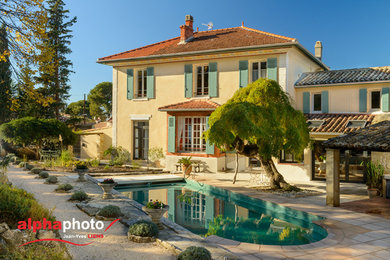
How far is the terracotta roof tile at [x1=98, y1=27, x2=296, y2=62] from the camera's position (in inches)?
668

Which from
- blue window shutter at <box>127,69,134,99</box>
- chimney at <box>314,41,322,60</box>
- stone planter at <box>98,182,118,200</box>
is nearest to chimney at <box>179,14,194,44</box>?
blue window shutter at <box>127,69,134,99</box>

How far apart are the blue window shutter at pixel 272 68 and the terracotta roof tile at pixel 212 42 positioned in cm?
91

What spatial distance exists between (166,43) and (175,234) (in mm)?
16243

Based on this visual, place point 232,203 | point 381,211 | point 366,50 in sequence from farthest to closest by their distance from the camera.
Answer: point 366,50 < point 232,203 < point 381,211

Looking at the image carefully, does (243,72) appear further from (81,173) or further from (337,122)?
(81,173)

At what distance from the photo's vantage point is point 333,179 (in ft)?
33.1

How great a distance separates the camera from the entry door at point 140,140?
19938mm

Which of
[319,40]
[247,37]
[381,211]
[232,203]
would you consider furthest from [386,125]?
[319,40]

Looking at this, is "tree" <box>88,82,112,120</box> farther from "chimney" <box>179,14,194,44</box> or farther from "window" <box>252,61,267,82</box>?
"window" <box>252,61,267,82</box>

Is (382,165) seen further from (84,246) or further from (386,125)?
(84,246)

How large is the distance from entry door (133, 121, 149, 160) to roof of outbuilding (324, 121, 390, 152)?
40.3ft

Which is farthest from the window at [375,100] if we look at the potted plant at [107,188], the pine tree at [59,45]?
the pine tree at [59,45]

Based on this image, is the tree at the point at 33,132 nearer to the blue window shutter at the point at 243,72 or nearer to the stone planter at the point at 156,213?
the blue window shutter at the point at 243,72

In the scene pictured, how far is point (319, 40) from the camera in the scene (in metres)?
21.9
